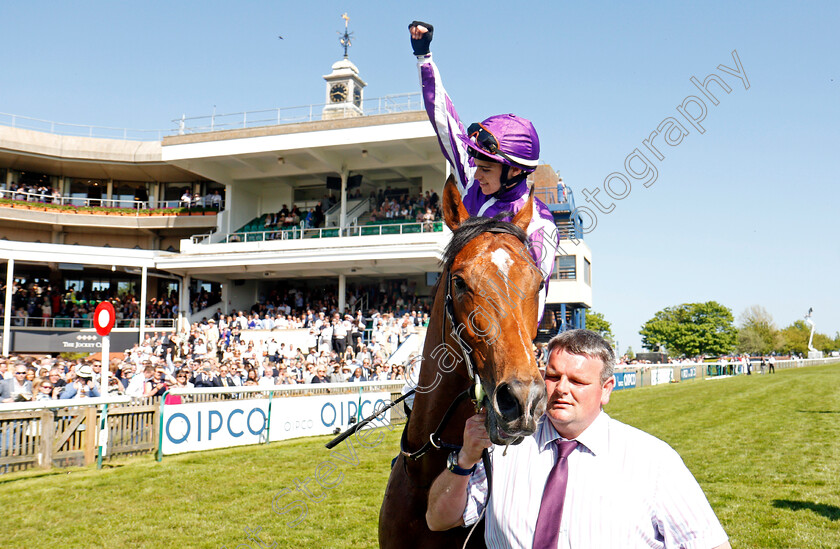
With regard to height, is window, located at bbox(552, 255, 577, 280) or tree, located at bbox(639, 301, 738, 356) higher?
window, located at bbox(552, 255, 577, 280)

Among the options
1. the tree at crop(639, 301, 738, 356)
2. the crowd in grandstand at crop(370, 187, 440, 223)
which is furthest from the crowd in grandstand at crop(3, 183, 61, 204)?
the tree at crop(639, 301, 738, 356)

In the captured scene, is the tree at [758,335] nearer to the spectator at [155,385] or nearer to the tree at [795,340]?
the tree at [795,340]

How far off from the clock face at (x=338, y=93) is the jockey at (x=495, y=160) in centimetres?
2625

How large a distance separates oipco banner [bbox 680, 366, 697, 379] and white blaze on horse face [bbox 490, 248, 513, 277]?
107 ft

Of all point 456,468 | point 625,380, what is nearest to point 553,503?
point 456,468

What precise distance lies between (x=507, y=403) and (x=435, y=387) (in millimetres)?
570

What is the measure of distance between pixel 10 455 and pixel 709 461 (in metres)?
8.72

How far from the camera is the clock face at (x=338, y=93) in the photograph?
27516mm

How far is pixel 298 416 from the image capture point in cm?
1057

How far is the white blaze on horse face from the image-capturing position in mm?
1660

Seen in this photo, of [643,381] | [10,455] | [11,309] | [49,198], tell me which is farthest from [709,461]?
[49,198]

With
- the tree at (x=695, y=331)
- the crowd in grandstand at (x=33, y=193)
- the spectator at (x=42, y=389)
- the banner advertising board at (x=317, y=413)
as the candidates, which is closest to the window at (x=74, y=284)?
the crowd in grandstand at (x=33, y=193)

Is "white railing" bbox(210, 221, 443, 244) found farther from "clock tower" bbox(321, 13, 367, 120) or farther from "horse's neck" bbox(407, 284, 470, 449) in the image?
"horse's neck" bbox(407, 284, 470, 449)

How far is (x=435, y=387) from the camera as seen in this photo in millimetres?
1974
